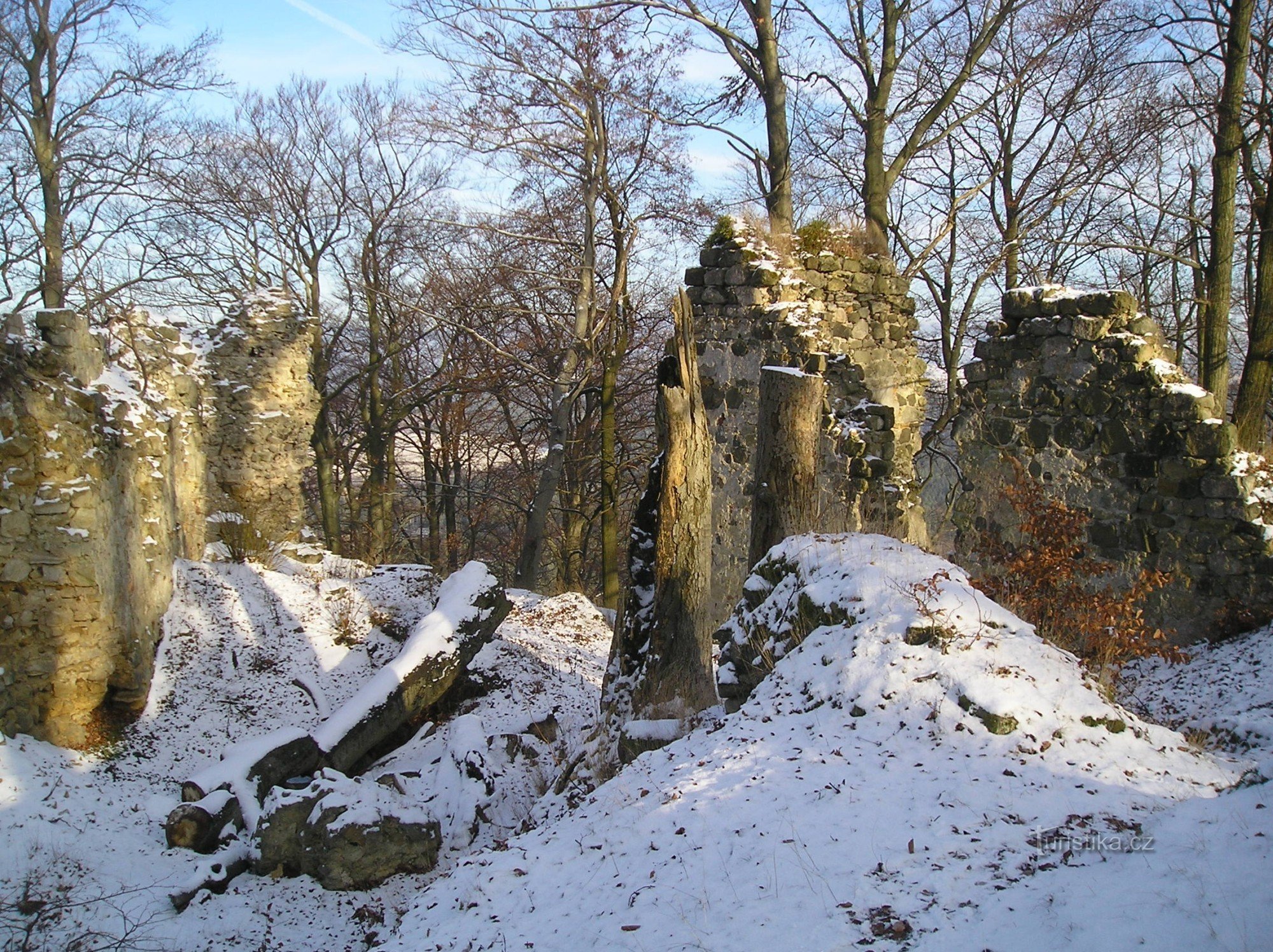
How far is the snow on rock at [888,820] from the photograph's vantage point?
7.70 ft

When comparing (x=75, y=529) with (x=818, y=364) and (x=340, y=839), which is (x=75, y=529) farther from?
(x=818, y=364)

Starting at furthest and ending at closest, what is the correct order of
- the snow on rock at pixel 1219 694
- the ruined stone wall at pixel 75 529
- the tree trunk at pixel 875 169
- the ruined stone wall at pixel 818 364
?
the tree trunk at pixel 875 169
the ruined stone wall at pixel 818 364
the ruined stone wall at pixel 75 529
the snow on rock at pixel 1219 694

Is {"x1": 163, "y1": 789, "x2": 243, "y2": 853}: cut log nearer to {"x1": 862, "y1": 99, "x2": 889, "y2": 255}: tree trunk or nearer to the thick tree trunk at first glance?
the thick tree trunk

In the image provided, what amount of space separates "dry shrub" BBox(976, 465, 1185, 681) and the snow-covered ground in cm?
47

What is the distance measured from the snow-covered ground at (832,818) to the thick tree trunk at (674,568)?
652 millimetres

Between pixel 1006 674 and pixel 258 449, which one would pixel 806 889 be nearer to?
pixel 1006 674

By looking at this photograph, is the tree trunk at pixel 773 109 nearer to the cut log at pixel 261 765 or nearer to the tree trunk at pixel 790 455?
the tree trunk at pixel 790 455

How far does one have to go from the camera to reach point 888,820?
296 centimetres

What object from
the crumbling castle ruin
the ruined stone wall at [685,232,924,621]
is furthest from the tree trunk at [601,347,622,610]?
the crumbling castle ruin

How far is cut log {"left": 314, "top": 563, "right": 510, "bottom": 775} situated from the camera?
6602 millimetres

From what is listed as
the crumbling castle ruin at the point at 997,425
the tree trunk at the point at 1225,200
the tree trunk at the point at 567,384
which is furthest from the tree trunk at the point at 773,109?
the tree trunk at the point at 1225,200

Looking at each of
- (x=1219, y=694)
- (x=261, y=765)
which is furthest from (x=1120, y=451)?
(x=261, y=765)

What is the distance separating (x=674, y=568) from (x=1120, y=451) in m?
3.75

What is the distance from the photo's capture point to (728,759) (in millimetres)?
3648
